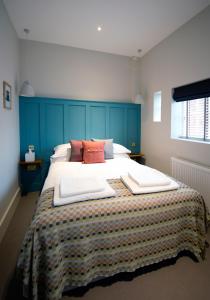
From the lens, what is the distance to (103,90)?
12.2 ft

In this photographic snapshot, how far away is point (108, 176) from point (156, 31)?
93.8 inches

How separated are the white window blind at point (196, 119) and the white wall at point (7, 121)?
2.66 m

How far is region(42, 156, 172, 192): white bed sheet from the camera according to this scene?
2140 millimetres

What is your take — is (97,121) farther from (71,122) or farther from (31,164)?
(31,164)

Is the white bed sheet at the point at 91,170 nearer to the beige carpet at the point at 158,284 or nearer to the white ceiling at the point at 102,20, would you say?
the beige carpet at the point at 158,284

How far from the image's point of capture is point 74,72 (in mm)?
3508

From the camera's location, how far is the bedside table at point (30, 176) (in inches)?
124

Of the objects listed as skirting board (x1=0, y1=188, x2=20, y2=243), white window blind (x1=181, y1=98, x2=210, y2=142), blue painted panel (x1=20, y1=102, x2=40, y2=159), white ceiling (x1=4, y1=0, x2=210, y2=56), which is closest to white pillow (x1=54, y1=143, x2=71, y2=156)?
blue painted panel (x1=20, y1=102, x2=40, y2=159)

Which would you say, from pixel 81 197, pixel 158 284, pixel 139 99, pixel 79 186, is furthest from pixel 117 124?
pixel 158 284

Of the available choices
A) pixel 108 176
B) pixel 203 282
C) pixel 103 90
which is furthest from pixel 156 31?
pixel 203 282

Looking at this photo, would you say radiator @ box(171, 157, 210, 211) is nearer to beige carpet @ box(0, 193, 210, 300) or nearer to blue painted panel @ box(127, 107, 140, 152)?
beige carpet @ box(0, 193, 210, 300)

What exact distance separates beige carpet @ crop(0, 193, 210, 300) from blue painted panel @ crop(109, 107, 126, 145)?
2.49 metres

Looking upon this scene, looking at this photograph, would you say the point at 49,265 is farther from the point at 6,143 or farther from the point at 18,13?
the point at 18,13

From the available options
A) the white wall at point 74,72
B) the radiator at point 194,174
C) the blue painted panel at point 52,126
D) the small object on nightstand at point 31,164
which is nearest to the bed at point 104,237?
the radiator at point 194,174
